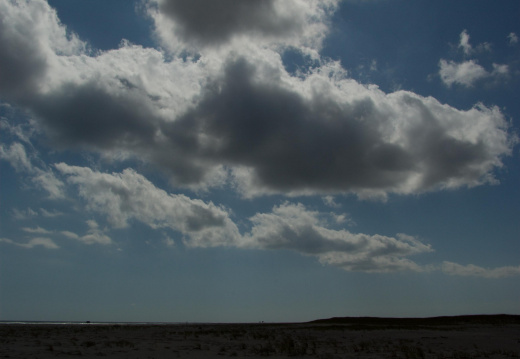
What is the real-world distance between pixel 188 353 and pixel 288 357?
5823mm

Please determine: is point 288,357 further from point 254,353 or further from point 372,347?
point 372,347

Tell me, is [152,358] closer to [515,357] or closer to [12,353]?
[12,353]

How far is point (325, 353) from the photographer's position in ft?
77.5

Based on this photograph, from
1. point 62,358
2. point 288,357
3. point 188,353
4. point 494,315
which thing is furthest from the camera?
point 494,315

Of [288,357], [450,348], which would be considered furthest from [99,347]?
[450,348]

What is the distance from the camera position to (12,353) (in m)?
21.2

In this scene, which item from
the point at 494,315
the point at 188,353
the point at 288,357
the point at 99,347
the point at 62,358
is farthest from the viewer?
the point at 494,315

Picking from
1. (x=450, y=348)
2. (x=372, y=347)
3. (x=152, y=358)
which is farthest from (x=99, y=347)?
(x=450, y=348)

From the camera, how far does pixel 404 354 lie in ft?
75.8

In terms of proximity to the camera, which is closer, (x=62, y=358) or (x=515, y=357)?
(x=62, y=358)

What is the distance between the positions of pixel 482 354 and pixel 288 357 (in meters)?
11.5

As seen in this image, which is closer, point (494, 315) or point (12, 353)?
point (12, 353)

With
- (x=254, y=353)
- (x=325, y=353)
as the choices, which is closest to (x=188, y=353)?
(x=254, y=353)

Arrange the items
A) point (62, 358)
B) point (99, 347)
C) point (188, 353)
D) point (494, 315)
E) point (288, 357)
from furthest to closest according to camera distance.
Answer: point (494, 315), point (99, 347), point (188, 353), point (288, 357), point (62, 358)
